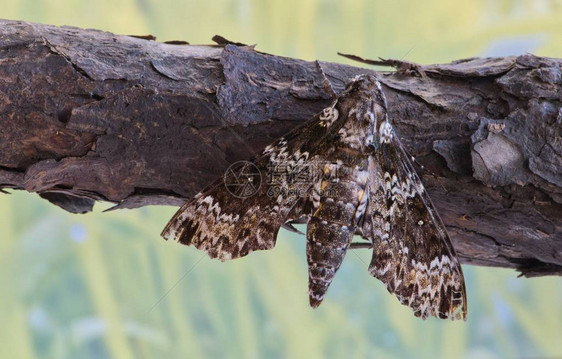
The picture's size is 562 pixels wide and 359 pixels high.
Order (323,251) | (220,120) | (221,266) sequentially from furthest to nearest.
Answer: (221,266) < (323,251) < (220,120)

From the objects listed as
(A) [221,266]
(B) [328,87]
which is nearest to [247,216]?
(B) [328,87]

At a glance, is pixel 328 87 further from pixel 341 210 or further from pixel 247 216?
pixel 247 216

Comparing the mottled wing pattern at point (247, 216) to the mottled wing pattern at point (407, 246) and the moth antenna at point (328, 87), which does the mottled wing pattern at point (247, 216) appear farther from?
the mottled wing pattern at point (407, 246)

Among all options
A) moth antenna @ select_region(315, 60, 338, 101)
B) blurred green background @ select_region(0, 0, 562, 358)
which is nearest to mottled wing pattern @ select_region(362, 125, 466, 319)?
moth antenna @ select_region(315, 60, 338, 101)

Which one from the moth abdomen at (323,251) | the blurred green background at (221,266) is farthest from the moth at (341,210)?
the blurred green background at (221,266)

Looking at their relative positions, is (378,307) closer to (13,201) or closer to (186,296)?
(186,296)

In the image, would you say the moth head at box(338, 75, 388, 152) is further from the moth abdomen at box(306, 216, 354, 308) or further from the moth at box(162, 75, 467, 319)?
the moth abdomen at box(306, 216, 354, 308)
